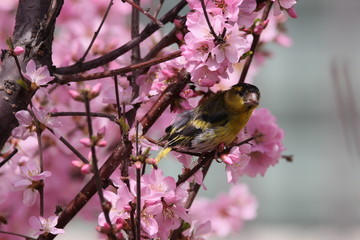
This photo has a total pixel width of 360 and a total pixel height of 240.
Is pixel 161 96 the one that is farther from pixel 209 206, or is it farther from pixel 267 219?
pixel 267 219

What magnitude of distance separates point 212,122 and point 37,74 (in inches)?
12.9

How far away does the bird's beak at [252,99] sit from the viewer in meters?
1.22

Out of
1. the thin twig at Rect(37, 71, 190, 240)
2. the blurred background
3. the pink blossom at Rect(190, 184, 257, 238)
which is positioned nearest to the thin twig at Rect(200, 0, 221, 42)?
the thin twig at Rect(37, 71, 190, 240)

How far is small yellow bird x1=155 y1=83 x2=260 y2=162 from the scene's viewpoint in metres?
1.16

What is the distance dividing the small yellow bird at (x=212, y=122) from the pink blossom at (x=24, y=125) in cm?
22

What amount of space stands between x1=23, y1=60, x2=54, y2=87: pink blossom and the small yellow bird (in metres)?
0.22

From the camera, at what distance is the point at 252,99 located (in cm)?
123

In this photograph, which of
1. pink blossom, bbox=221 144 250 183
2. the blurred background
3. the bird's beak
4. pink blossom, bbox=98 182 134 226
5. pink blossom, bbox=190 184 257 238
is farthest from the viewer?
the blurred background

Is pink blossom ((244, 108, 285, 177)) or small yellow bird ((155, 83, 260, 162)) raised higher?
pink blossom ((244, 108, 285, 177))

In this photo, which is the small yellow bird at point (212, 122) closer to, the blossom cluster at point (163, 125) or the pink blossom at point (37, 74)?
the blossom cluster at point (163, 125)

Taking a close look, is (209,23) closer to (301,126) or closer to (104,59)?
(104,59)

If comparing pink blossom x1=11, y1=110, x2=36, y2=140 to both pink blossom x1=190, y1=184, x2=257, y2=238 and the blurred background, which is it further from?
the blurred background

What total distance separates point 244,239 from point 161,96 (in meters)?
3.71

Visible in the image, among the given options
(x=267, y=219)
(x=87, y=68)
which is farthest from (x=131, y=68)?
(x=267, y=219)
